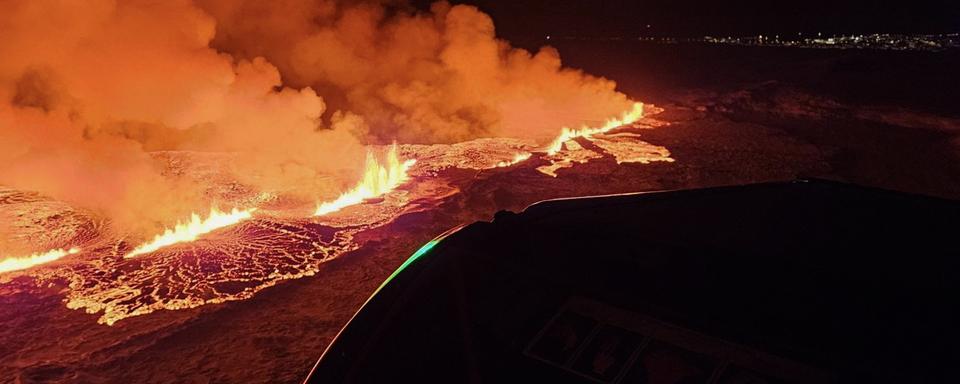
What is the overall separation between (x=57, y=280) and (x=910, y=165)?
984 cm

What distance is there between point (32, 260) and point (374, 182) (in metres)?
3.27

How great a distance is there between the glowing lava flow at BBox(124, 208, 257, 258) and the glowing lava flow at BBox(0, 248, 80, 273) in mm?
569

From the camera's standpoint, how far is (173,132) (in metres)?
8.25

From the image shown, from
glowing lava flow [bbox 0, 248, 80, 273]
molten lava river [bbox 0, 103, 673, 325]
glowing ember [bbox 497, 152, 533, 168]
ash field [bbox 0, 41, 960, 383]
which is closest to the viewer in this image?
ash field [bbox 0, 41, 960, 383]

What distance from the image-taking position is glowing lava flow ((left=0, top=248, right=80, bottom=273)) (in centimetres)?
436

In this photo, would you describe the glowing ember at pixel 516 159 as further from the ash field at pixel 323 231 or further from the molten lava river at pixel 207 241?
the molten lava river at pixel 207 241

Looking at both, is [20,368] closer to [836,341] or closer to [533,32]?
[836,341]

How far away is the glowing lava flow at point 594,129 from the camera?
8.98m

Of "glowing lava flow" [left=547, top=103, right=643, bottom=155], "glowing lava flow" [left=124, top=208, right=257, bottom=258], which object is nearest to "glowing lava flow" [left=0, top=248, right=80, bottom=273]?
"glowing lava flow" [left=124, top=208, right=257, bottom=258]

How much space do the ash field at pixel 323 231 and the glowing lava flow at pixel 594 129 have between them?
0.23 meters

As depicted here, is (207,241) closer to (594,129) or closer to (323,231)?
(323,231)

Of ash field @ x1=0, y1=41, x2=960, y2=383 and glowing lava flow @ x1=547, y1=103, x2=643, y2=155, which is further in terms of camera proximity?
glowing lava flow @ x1=547, y1=103, x2=643, y2=155

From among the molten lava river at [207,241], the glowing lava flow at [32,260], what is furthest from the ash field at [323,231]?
the glowing lava flow at [32,260]

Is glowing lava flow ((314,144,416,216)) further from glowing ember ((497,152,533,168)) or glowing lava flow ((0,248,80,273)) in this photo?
glowing lava flow ((0,248,80,273))
